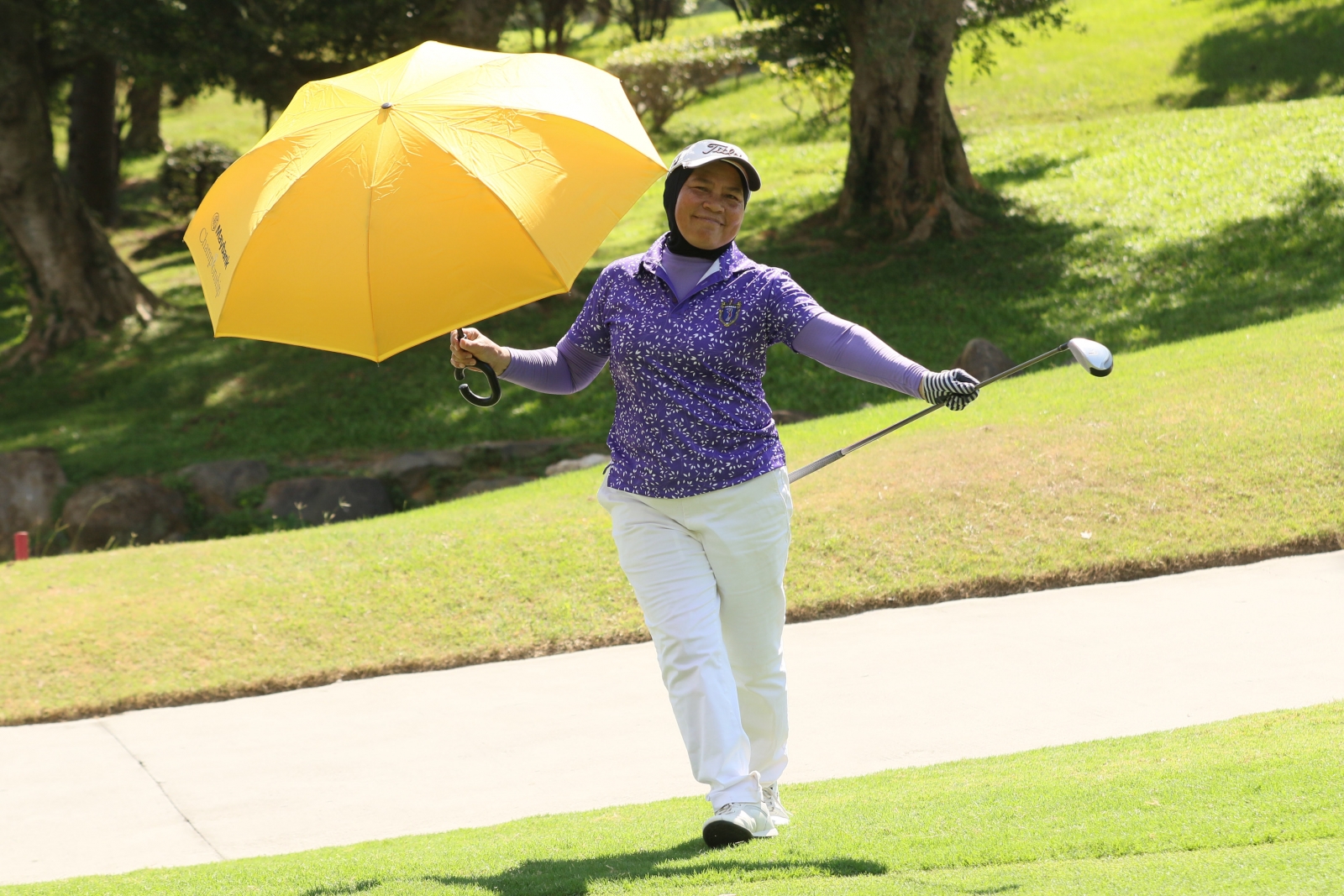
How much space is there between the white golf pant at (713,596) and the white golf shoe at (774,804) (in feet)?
0.42

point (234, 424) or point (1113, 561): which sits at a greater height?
point (1113, 561)

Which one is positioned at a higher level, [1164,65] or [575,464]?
[1164,65]

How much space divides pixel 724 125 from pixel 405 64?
83.0 ft

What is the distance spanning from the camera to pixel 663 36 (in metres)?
36.4

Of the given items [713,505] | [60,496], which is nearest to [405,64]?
[713,505]

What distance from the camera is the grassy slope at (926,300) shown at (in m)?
14.1

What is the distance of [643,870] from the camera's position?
3559 millimetres

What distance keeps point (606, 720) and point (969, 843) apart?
260cm

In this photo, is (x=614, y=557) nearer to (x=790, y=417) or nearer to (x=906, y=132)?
(x=790, y=417)

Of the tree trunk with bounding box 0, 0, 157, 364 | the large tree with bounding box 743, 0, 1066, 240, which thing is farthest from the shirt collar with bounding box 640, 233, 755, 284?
the tree trunk with bounding box 0, 0, 157, 364

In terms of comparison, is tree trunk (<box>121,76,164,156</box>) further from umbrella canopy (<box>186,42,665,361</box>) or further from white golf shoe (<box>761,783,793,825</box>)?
white golf shoe (<box>761,783,793,825</box>)

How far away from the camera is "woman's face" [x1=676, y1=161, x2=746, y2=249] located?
12.2ft

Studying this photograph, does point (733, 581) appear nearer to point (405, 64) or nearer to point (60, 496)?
point (405, 64)

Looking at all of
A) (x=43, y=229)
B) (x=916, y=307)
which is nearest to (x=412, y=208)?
(x=916, y=307)
